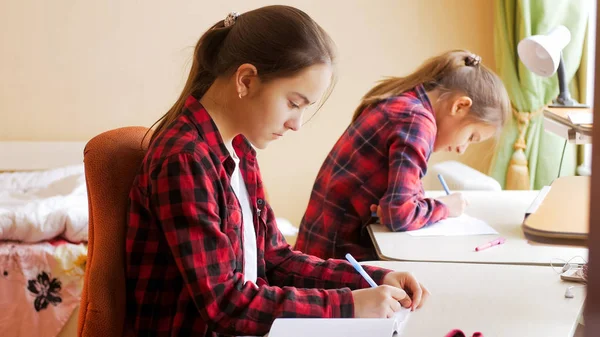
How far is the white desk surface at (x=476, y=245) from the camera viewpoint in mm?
1565

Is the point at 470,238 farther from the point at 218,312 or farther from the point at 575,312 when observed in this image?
the point at 218,312

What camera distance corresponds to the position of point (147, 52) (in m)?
3.53

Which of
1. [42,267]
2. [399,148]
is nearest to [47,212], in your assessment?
[42,267]

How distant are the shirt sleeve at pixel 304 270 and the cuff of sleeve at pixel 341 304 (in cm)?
16

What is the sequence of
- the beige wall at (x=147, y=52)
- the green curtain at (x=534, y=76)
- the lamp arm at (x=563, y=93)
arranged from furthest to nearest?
the beige wall at (x=147, y=52) < the green curtain at (x=534, y=76) < the lamp arm at (x=563, y=93)

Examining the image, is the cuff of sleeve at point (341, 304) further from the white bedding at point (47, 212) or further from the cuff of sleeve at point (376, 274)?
the white bedding at point (47, 212)

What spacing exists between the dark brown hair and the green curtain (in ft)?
6.53

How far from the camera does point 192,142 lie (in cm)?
118

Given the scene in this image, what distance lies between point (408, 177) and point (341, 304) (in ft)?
2.31

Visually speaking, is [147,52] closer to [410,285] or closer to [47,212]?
[47,212]

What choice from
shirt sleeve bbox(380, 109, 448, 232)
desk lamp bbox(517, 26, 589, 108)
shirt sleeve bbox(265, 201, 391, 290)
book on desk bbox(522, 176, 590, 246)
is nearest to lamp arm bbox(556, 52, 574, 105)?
desk lamp bbox(517, 26, 589, 108)

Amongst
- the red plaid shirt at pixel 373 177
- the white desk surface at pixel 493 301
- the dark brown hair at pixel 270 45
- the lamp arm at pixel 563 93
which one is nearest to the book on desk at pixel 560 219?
the white desk surface at pixel 493 301

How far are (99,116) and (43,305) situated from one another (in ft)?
4.23

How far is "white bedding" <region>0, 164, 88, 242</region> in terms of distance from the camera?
253 cm
